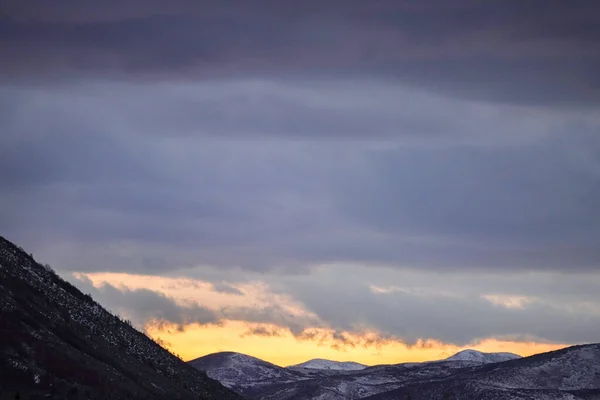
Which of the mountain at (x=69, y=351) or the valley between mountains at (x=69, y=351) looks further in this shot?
the mountain at (x=69, y=351)

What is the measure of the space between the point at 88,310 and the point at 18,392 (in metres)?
62.4

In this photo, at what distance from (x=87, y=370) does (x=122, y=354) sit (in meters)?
31.3

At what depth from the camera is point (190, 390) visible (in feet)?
533

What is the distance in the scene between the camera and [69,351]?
12625 centimetres

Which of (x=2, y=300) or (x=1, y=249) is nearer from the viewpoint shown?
(x=2, y=300)

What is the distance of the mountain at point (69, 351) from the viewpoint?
363 ft

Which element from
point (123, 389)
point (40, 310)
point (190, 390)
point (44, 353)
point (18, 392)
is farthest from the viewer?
point (190, 390)

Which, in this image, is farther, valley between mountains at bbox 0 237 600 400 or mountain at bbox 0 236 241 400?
mountain at bbox 0 236 241 400

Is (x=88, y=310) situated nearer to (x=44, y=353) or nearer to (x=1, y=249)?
(x=1, y=249)

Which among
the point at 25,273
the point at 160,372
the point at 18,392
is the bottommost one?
the point at 18,392

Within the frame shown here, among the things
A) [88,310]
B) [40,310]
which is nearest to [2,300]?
[40,310]

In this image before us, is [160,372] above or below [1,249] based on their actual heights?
below

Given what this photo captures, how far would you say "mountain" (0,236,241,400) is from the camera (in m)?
110

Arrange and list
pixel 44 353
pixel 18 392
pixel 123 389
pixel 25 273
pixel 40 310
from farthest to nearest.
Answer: pixel 25 273 < pixel 40 310 < pixel 123 389 < pixel 44 353 < pixel 18 392
